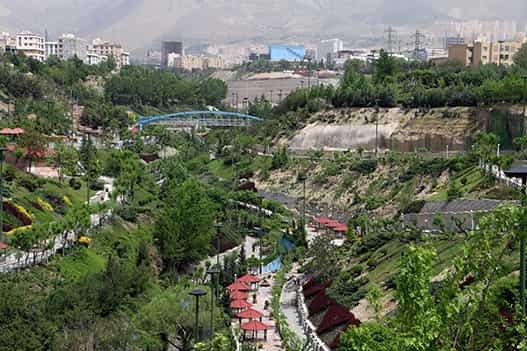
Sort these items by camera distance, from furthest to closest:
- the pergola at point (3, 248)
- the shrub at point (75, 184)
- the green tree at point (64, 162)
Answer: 1. the green tree at point (64, 162)
2. the shrub at point (75, 184)
3. the pergola at point (3, 248)

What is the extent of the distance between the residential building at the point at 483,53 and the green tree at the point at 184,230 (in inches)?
2373

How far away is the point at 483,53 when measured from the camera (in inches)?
4031

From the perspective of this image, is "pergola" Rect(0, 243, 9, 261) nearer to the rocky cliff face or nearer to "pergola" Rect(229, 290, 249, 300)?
"pergola" Rect(229, 290, 249, 300)

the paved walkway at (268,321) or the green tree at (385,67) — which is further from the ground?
the green tree at (385,67)

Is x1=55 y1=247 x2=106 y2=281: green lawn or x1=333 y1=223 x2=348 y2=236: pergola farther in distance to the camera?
x1=333 y1=223 x2=348 y2=236: pergola

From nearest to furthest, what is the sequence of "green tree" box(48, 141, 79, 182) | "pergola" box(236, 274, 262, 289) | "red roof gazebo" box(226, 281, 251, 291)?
"red roof gazebo" box(226, 281, 251, 291) < "pergola" box(236, 274, 262, 289) < "green tree" box(48, 141, 79, 182)

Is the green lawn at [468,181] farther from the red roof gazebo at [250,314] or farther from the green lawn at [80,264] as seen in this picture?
the green lawn at [80,264]

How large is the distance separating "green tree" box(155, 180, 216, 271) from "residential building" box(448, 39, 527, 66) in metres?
60.3

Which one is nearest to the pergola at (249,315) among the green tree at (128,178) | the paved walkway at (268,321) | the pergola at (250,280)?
the paved walkway at (268,321)

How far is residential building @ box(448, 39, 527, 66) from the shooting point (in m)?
100

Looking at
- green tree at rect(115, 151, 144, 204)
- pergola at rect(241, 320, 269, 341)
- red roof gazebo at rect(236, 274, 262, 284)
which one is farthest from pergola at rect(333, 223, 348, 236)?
pergola at rect(241, 320, 269, 341)

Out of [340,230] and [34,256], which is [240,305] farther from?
[340,230]

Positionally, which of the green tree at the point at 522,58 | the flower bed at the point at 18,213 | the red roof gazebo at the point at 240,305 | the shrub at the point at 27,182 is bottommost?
the red roof gazebo at the point at 240,305

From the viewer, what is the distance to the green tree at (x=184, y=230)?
41719 millimetres
